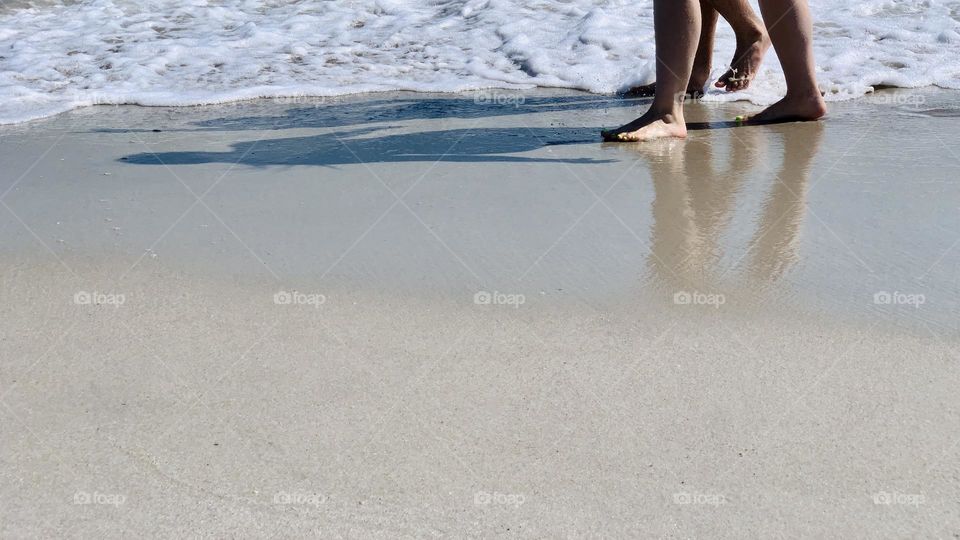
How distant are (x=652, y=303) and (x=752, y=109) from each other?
2332 mm

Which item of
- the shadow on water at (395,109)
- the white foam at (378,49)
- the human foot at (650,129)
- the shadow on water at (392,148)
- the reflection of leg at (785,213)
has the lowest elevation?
the white foam at (378,49)

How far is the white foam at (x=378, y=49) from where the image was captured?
490 centimetres

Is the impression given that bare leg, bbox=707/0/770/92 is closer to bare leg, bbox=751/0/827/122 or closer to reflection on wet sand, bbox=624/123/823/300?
bare leg, bbox=751/0/827/122

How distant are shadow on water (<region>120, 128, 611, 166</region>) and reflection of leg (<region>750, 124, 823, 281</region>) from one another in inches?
26.4

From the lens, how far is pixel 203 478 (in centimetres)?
170

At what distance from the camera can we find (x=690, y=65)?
3920mm

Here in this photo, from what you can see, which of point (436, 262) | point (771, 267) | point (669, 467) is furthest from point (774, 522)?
point (436, 262)

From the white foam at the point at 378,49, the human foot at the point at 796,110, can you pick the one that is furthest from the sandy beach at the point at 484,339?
the white foam at the point at 378,49

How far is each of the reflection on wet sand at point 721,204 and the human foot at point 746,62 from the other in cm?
57

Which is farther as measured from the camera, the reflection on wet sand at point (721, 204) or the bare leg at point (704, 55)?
the bare leg at point (704, 55)

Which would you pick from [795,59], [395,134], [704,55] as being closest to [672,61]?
[795,59]

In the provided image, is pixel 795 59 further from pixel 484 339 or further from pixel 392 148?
pixel 484 339

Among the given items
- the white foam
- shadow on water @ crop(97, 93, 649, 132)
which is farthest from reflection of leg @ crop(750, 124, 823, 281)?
shadow on water @ crop(97, 93, 649, 132)

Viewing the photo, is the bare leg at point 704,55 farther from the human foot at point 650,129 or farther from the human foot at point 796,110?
the human foot at point 650,129
